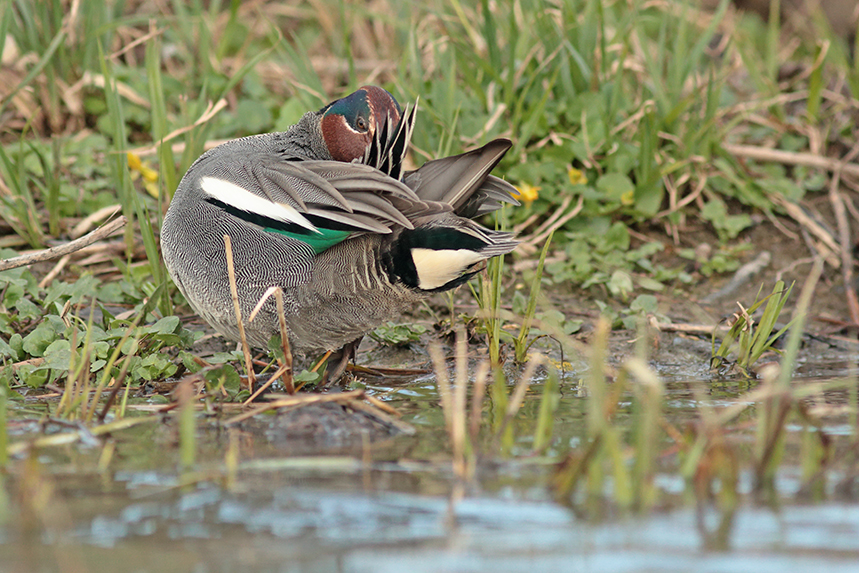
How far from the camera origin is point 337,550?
5.77 feet

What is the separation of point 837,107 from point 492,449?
12.5 ft

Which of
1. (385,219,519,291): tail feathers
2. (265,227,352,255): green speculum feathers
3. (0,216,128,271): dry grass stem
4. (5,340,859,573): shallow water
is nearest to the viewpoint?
(5,340,859,573): shallow water

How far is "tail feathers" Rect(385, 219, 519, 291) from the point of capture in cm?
290

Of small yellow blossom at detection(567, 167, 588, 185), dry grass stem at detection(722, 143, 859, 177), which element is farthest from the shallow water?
dry grass stem at detection(722, 143, 859, 177)

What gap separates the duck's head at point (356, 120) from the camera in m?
3.43

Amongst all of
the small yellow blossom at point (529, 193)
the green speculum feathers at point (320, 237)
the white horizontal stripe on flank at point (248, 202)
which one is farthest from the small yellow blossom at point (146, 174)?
the small yellow blossom at point (529, 193)

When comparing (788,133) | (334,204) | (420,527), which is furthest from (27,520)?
(788,133)

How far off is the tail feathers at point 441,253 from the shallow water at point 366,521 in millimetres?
750

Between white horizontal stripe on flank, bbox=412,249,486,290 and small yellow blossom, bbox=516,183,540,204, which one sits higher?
small yellow blossom, bbox=516,183,540,204

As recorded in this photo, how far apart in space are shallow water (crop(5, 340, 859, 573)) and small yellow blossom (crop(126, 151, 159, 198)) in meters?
2.48

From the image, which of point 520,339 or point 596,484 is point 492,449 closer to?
point 596,484

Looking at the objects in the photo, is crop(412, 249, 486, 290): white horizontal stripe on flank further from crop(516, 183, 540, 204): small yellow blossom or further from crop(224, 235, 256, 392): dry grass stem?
crop(516, 183, 540, 204): small yellow blossom

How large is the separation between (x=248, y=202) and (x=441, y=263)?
0.73 metres

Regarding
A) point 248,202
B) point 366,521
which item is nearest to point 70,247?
point 248,202
